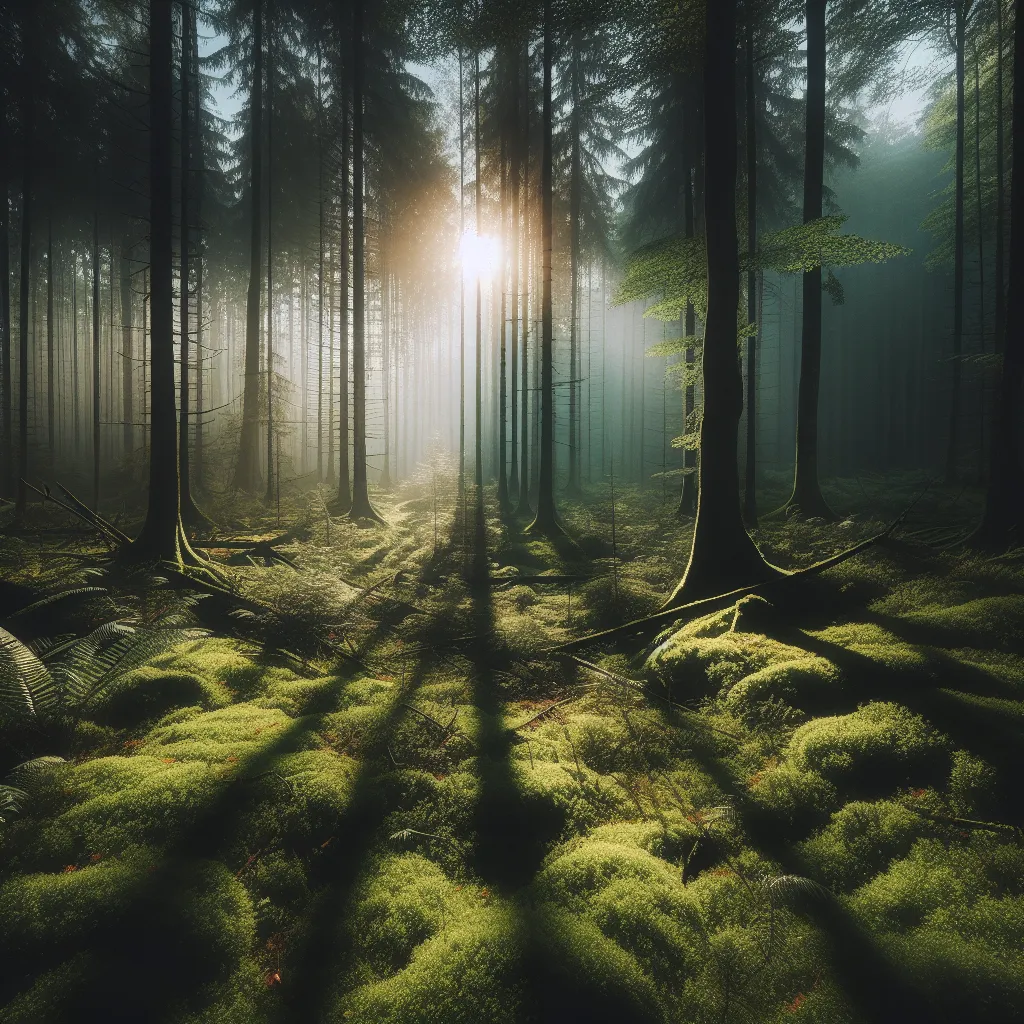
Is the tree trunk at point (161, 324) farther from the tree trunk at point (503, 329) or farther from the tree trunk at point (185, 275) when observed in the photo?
the tree trunk at point (503, 329)

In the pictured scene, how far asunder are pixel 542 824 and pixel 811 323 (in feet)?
39.9

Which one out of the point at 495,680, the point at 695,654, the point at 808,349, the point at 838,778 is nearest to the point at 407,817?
the point at 495,680

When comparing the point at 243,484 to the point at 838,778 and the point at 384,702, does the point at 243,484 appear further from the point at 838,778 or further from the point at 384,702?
the point at 838,778

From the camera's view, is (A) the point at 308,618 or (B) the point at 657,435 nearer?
(A) the point at 308,618

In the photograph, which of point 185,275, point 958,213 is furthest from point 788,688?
point 958,213

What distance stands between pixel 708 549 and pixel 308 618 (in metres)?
5.07

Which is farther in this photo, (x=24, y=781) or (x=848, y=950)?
(x=24, y=781)

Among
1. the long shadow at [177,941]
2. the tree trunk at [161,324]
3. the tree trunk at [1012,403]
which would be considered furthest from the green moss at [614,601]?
the tree trunk at [161,324]

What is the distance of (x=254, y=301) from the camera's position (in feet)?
52.5

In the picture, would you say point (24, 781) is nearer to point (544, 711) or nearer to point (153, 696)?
point (153, 696)

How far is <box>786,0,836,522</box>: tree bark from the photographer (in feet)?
33.3

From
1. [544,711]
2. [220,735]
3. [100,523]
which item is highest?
[100,523]

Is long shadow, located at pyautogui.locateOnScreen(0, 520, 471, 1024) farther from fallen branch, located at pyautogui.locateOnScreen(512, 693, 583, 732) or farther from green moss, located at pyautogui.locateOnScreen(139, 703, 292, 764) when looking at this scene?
fallen branch, located at pyautogui.locateOnScreen(512, 693, 583, 732)

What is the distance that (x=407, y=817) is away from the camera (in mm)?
2930
